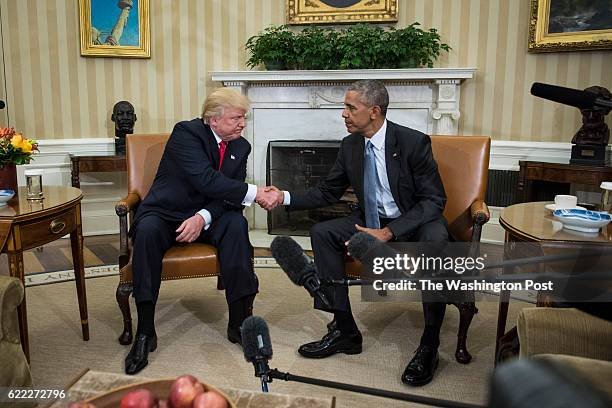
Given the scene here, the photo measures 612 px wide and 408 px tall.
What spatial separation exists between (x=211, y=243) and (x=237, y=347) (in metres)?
0.52

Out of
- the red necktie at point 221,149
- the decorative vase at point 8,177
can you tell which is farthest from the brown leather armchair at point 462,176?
the decorative vase at point 8,177

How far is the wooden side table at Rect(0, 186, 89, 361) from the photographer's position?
2.14 meters

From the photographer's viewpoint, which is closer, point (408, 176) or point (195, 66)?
point (408, 176)

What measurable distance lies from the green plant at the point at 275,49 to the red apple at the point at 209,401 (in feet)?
12.0

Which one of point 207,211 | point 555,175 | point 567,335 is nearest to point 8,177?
point 207,211

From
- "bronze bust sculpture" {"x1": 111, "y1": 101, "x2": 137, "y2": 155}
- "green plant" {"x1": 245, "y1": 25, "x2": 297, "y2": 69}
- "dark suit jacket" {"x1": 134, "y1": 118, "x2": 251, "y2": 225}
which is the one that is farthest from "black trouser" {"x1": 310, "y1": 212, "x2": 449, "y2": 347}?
"bronze bust sculpture" {"x1": 111, "y1": 101, "x2": 137, "y2": 155}

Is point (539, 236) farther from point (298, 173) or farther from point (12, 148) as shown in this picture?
point (298, 173)

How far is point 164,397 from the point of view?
1268 mm

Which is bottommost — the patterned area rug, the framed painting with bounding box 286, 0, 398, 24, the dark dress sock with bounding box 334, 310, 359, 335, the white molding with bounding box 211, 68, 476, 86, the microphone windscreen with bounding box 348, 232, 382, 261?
the patterned area rug

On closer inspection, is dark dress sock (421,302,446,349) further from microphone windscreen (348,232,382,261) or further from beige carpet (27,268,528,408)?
microphone windscreen (348,232,382,261)

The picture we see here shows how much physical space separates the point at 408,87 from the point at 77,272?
298 cm

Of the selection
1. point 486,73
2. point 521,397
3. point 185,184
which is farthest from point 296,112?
point 521,397

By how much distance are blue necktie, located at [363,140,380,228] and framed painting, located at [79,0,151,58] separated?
3031 mm

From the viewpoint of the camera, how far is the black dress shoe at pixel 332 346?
99.3 inches
